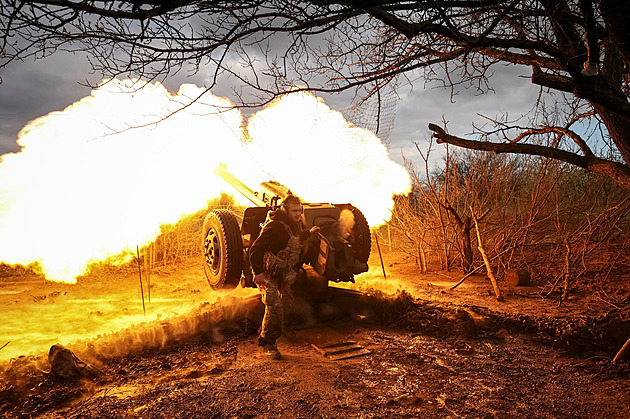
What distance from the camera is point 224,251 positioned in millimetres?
6418

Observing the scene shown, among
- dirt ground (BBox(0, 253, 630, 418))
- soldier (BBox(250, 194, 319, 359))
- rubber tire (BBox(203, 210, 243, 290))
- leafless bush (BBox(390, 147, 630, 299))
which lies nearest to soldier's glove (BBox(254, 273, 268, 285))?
soldier (BBox(250, 194, 319, 359))

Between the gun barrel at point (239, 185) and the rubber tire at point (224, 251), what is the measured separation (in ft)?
2.75

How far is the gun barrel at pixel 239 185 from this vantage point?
7.46 meters

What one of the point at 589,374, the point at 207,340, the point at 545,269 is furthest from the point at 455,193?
the point at 207,340

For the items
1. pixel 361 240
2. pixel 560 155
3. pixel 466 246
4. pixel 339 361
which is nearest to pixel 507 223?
pixel 466 246

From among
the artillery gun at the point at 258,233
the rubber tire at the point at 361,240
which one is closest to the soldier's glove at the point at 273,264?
the artillery gun at the point at 258,233

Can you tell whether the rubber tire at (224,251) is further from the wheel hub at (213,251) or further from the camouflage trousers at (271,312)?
the camouflage trousers at (271,312)

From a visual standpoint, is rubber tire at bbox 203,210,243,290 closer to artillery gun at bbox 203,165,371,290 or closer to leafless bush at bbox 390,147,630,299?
artillery gun at bbox 203,165,371,290

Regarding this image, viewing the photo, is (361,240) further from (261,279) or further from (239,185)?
(239,185)

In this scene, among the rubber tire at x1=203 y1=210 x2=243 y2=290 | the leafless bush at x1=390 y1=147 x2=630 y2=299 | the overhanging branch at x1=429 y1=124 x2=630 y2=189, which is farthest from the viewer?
the leafless bush at x1=390 y1=147 x2=630 y2=299

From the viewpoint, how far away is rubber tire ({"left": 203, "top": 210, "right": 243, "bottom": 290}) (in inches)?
252

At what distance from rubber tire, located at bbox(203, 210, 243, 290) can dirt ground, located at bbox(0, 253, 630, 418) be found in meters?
0.42

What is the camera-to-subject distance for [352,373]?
461 centimetres

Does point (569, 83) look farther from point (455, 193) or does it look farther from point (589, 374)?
point (455, 193)
